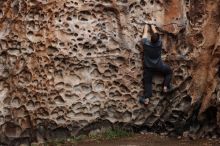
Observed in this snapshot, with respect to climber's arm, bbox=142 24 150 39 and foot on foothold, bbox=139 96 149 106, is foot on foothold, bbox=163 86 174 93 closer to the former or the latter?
foot on foothold, bbox=139 96 149 106

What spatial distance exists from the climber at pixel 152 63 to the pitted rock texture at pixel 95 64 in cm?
9

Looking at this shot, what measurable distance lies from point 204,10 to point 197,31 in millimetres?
284

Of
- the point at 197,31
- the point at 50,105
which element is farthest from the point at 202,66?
the point at 50,105

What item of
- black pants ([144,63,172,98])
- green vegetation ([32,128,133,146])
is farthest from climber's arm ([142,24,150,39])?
green vegetation ([32,128,133,146])

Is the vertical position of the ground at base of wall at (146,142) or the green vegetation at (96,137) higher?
the green vegetation at (96,137)

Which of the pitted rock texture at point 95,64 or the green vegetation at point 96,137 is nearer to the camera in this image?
the pitted rock texture at point 95,64

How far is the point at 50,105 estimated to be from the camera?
24.4 feet

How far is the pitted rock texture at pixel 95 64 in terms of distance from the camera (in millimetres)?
7320

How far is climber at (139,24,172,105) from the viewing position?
7.41 m

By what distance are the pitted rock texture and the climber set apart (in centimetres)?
9

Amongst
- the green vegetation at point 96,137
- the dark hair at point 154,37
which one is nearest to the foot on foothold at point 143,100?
the green vegetation at point 96,137

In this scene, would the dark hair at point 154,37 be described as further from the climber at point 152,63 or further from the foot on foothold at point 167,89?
the foot on foothold at point 167,89

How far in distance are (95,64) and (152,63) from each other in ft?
2.39

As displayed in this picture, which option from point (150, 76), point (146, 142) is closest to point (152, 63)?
point (150, 76)
